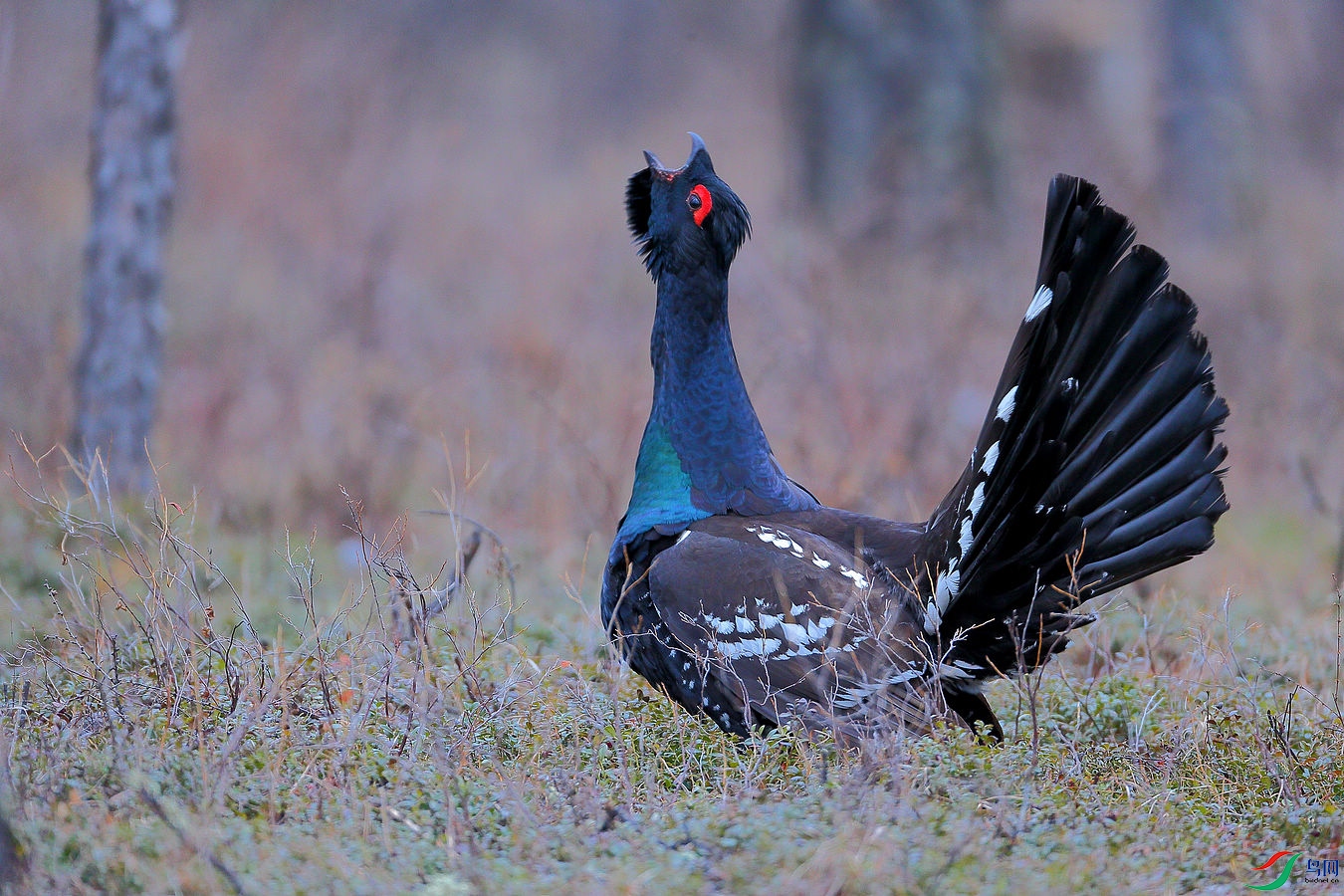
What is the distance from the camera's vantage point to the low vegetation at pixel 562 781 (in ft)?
9.05

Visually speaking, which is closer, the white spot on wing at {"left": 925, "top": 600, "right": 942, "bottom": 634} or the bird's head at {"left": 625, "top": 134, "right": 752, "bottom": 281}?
the white spot on wing at {"left": 925, "top": 600, "right": 942, "bottom": 634}

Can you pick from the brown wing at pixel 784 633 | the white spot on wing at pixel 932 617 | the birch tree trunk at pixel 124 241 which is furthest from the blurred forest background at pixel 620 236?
the white spot on wing at pixel 932 617

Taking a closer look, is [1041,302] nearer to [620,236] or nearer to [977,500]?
[977,500]

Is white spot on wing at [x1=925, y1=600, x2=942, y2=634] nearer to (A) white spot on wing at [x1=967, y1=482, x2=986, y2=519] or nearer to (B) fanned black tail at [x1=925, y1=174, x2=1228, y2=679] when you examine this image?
(B) fanned black tail at [x1=925, y1=174, x2=1228, y2=679]

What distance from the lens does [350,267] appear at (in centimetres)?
1218

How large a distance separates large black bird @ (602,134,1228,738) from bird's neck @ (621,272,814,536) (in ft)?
0.11

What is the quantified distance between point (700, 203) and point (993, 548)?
1648mm

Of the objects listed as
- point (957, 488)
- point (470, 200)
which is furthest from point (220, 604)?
point (470, 200)

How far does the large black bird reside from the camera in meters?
3.64

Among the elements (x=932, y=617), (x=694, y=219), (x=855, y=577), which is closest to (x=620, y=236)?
(x=694, y=219)

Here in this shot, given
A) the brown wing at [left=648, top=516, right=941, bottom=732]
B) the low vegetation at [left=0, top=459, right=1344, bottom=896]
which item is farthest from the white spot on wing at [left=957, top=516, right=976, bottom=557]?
the low vegetation at [left=0, top=459, right=1344, bottom=896]

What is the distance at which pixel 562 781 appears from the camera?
330 cm

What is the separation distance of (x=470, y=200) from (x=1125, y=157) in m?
7.89

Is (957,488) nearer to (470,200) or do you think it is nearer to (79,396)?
(79,396)
